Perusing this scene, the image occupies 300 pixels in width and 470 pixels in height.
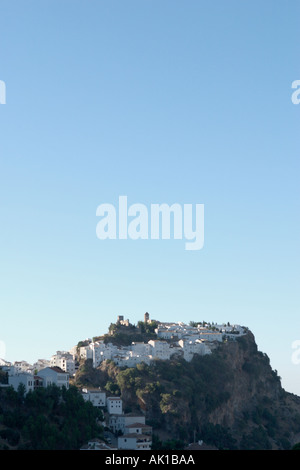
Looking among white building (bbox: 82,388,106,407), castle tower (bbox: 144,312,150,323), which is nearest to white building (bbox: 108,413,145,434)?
white building (bbox: 82,388,106,407)

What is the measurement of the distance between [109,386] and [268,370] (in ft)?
105

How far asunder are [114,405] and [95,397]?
2401mm

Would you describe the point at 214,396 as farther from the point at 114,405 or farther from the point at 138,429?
the point at 138,429

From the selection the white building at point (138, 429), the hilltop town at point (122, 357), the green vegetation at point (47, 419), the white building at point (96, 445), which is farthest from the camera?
the white building at point (138, 429)

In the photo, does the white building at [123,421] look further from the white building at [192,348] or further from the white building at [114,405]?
the white building at [192,348]

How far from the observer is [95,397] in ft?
297

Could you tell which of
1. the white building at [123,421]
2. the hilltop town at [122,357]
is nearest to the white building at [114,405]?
the hilltop town at [122,357]

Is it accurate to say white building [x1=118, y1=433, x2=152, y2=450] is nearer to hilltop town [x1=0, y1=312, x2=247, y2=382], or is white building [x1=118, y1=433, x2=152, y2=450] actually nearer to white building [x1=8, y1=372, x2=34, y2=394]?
white building [x1=8, y1=372, x2=34, y2=394]

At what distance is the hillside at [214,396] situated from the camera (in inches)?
3772

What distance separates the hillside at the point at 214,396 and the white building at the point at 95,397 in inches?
187

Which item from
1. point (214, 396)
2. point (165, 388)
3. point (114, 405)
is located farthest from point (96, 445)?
point (214, 396)
